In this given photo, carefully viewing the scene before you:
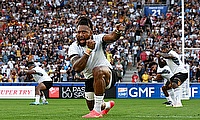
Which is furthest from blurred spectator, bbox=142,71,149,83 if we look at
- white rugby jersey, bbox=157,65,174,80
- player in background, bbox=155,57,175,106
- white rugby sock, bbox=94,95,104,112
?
white rugby sock, bbox=94,95,104,112

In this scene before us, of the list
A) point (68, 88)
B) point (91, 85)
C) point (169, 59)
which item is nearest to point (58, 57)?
point (68, 88)

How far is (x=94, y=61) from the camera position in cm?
1216

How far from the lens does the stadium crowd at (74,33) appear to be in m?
35.2

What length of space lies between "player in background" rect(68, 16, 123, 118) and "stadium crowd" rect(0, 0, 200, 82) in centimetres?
2012

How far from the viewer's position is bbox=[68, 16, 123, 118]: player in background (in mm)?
11555

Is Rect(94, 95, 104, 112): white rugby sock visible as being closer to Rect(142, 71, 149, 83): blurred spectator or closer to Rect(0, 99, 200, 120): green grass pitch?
Rect(0, 99, 200, 120): green grass pitch

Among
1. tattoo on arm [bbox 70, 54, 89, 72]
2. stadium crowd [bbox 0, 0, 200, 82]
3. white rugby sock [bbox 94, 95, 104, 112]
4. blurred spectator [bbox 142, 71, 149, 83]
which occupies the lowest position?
blurred spectator [bbox 142, 71, 149, 83]

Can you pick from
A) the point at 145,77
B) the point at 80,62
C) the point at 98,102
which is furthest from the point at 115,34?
the point at 145,77

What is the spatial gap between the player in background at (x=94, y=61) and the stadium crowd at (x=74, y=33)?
66.0 feet

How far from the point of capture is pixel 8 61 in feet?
123

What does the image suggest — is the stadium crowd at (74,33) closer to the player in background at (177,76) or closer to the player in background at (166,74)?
the player in background at (166,74)

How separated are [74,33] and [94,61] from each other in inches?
1090

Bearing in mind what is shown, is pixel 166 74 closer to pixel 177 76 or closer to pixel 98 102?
pixel 177 76

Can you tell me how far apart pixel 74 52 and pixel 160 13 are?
3005 centimetres
